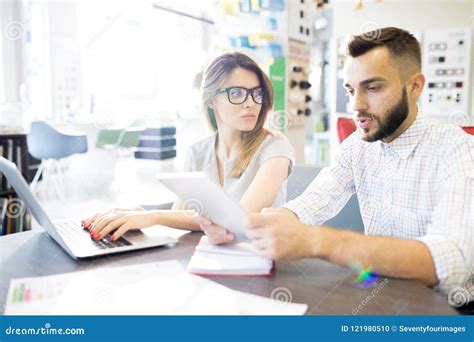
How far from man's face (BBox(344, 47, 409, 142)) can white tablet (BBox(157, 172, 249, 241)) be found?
38 cm

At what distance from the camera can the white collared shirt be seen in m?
0.75

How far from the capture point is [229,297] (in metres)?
0.63

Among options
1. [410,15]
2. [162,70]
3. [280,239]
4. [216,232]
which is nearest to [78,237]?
[216,232]

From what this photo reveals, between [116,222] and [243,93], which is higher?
[243,93]

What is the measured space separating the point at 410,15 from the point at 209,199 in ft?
12.0

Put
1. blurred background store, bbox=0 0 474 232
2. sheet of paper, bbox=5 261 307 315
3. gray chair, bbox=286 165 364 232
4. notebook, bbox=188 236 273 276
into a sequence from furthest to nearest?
blurred background store, bbox=0 0 474 232, gray chair, bbox=286 165 364 232, notebook, bbox=188 236 273 276, sheet of paper, bbox=5 261 307 315

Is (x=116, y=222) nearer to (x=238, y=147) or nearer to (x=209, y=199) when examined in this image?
(x=209, y=199)

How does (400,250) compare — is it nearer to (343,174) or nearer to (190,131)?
(343,174)

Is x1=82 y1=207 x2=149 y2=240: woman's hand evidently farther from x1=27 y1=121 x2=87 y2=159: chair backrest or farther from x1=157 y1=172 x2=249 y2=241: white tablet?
x1=27 y1=121 x2=87 y2=159: chair backrest

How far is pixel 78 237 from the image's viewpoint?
3.04 ft

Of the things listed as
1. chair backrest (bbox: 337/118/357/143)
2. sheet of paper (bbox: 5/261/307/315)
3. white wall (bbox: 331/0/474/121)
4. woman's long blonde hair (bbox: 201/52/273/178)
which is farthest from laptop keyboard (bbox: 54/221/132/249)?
white wall (bbox: 331/0/474/121)

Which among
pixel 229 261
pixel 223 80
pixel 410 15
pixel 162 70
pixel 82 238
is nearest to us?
pixel 229 261

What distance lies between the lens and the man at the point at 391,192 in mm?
729

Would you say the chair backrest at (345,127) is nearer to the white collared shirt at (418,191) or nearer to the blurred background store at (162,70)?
the blurred background store at (162,70)
